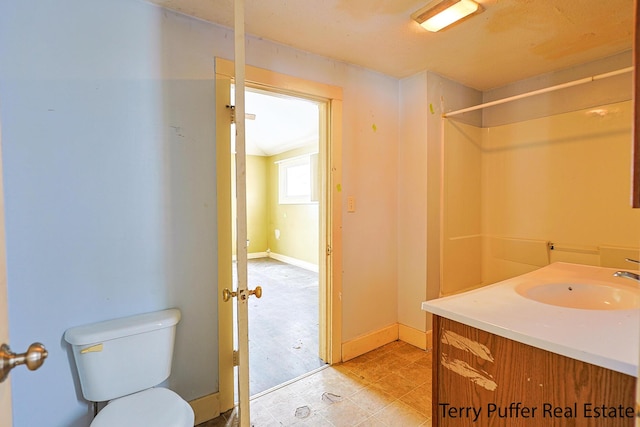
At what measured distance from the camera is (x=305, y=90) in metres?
2.06

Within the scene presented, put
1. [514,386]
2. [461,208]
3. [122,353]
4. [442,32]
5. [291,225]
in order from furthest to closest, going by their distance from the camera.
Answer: [291,225]
[461,208]
[442,32]
[122,353]
[514,386]

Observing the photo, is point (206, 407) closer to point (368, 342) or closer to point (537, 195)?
point (368, 342)

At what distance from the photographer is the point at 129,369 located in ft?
4.45

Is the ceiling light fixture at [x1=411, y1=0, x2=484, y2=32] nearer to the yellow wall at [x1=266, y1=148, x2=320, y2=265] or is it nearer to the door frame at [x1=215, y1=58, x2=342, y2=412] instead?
the door frame at [x1=215, y1=58, x2=342, y2=412]

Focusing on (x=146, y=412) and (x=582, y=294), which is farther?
(x=582, y=294)

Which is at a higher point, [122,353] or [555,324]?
[555,324]

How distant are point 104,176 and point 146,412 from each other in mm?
1034

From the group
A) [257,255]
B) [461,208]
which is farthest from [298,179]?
Answer: [461,208]

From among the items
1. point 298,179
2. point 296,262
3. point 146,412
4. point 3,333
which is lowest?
point 296,262

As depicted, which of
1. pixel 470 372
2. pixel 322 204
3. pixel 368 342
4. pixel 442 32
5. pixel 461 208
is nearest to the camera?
pixel 470 372

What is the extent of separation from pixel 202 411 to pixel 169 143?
1.47 m

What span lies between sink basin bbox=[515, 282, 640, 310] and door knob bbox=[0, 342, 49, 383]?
63.7 inches

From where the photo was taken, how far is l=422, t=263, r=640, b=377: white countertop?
83 centimetres

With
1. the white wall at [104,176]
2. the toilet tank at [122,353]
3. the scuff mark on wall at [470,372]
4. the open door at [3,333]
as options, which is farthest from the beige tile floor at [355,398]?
the open door at [3,333]
